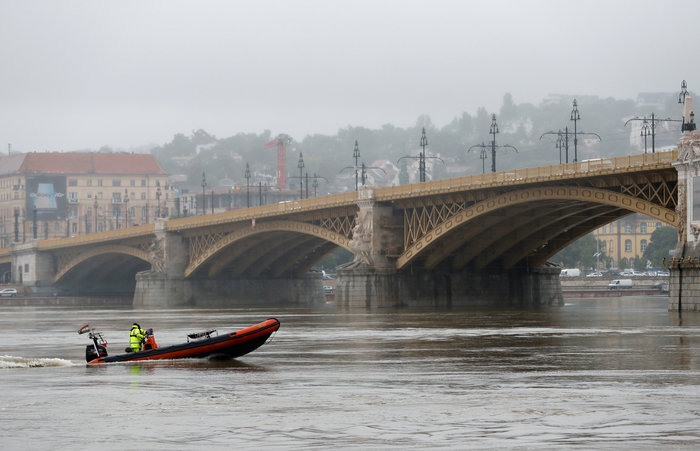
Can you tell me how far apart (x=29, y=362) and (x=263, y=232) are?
248 feet

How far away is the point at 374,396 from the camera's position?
28469 millimetres

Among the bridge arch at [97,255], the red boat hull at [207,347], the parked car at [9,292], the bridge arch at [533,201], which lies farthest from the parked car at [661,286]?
the red boat hull at [207,347]

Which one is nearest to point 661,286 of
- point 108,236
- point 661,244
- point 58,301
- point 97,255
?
point 661,244

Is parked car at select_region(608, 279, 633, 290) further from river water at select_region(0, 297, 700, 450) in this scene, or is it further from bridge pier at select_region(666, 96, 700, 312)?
river water at select_region(0, 297, 700, 450)

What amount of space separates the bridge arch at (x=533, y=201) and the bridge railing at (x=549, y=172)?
1016 mm

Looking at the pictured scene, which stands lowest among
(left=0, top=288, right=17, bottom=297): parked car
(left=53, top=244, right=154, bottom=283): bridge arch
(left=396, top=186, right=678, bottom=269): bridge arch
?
(left=0, top=288, right=17, bottom=297): parked car

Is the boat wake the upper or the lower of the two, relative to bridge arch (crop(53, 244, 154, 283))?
lower

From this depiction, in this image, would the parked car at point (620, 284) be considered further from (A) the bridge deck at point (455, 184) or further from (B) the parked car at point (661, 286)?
(A) the bridge deck at point (455, 184)

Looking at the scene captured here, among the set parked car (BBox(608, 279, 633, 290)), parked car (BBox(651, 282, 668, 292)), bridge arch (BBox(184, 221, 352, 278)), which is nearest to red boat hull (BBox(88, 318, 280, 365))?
bridge arch (BBox(184, 221, 352, 278))

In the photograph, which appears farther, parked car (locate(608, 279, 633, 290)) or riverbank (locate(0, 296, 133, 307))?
parked car (locate(608, 279, 633, 290))

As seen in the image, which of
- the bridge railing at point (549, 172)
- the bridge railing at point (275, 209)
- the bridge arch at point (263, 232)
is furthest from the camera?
the bridge arch at point (263, 232)

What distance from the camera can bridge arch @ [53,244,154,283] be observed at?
139375 mm

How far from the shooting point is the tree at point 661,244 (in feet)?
598

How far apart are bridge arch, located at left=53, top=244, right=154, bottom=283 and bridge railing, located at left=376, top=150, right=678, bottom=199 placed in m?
49.3
